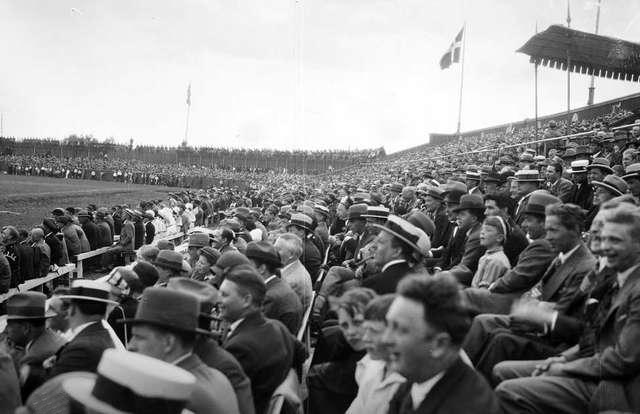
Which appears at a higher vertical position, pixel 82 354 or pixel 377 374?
pixel 377 374

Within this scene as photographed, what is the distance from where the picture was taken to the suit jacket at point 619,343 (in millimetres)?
3004

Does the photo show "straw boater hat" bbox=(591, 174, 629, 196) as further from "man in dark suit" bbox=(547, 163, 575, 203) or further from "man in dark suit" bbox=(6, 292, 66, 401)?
"man in dark suit" bbox=(6, 292, 66, 401)

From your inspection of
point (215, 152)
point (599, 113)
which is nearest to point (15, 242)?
point (599, 113)

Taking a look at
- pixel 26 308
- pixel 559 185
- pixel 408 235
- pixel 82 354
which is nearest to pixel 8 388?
pixel 82 354

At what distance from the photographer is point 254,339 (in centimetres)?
392

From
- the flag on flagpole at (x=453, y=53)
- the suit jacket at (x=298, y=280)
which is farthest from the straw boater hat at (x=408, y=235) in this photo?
the flag on flagpole at (x=453, y=53)

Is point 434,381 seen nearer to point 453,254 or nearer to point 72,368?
point 72,368

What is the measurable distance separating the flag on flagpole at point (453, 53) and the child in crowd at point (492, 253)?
1172 inches

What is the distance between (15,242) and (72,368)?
828 centimetres

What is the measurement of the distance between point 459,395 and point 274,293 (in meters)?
2.79

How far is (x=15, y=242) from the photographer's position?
10867mm

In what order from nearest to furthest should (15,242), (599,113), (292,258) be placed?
(292,258) → (15,242) → (599,113)

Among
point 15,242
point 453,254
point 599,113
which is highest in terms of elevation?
point 599,113

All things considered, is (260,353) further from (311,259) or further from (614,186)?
(614,186)
